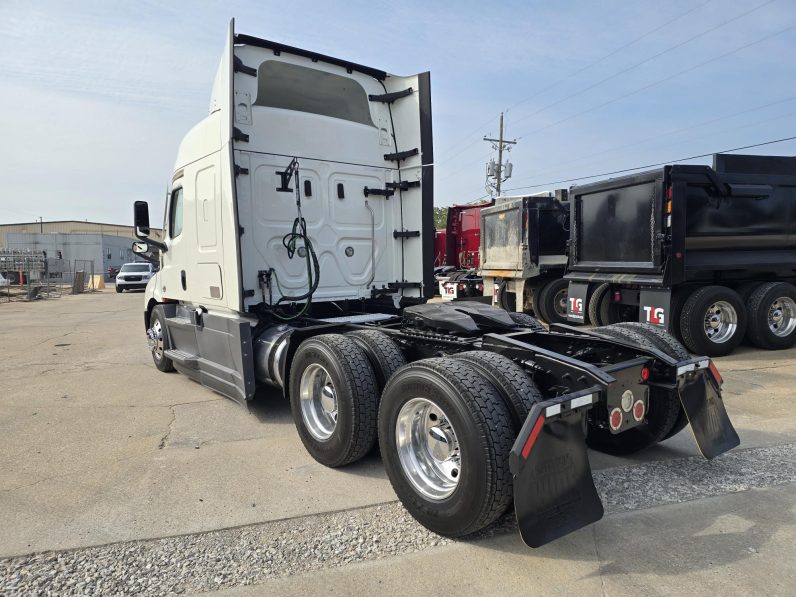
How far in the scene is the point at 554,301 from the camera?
10750mm

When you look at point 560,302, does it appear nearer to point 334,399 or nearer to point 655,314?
point 655,314

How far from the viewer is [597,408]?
119 inches

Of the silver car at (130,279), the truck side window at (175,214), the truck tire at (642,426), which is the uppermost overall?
the truck side window at (175,214)

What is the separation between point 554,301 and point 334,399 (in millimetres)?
Answer: 7771

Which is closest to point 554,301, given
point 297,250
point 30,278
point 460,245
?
point 460,245

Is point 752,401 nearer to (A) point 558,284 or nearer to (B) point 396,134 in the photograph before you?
(B) point 396,134

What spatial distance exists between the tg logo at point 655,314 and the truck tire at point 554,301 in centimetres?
321

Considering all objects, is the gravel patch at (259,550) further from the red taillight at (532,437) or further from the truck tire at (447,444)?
the red taillight at (532,437)

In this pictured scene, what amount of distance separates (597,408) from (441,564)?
123cm

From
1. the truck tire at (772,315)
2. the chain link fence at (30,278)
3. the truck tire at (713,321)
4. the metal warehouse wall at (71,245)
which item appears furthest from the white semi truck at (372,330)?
the metal warehouse wall at (71,245)

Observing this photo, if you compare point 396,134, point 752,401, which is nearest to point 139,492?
point 396,134

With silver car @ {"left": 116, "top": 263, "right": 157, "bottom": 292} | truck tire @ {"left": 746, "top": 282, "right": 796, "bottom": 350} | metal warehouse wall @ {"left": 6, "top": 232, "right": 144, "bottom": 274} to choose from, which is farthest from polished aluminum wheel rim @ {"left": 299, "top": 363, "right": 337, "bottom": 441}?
metal warehouse wall @ {"left": 6, "top": 232, "right": 144, "bottom": 274}

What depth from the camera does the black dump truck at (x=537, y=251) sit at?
34.5 feet

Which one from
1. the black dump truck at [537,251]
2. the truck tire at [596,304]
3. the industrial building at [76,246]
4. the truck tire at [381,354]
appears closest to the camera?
the truck tire at [381,354]
